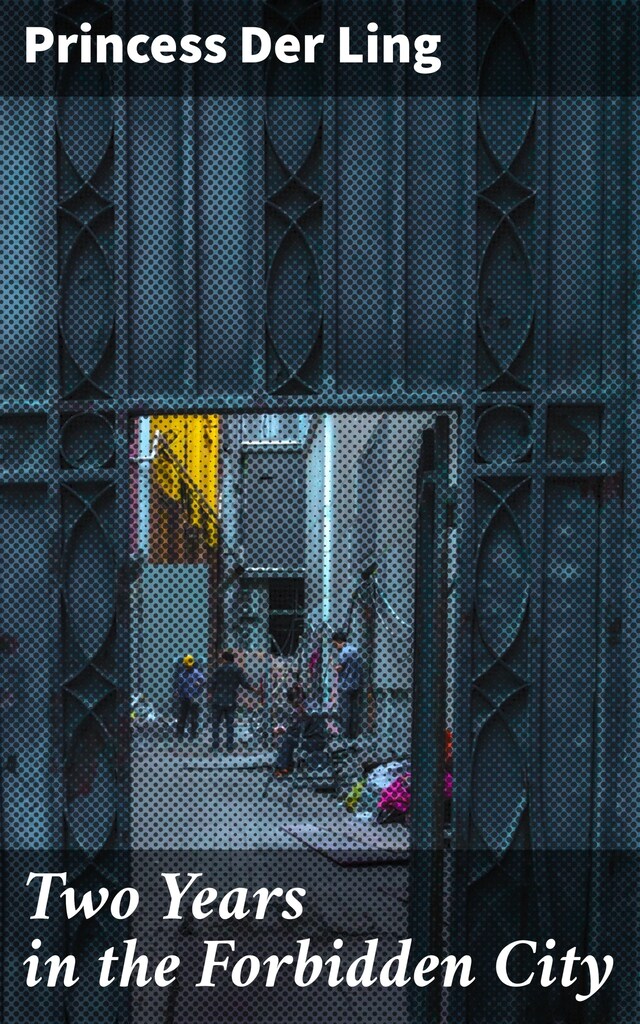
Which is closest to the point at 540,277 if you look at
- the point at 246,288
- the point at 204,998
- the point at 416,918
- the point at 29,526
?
the point at 246,288

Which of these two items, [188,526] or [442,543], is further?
[188,526]

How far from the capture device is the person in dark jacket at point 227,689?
672 inches

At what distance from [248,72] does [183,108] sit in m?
0.41

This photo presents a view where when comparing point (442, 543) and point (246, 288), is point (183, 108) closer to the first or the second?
point (246, 288)

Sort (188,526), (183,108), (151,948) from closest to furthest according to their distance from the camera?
(183,108), (151,948), (188,526)

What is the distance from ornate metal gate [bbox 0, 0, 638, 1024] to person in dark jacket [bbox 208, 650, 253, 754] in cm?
962

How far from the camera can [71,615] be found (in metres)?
7.06

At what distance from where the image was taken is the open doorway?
940cm

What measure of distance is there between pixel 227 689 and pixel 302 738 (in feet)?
6.38

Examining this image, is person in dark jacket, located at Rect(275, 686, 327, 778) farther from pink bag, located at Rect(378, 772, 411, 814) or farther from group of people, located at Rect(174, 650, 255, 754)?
pink bag, located at Rect(378, 772, 411, 814)

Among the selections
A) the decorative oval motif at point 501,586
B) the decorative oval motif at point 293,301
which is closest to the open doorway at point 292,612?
the decorative oval motif at point 501,586

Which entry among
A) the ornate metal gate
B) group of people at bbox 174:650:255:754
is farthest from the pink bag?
the ornate metal gate

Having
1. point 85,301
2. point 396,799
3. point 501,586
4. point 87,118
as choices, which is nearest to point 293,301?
point 85,301

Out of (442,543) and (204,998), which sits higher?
(442,543)
